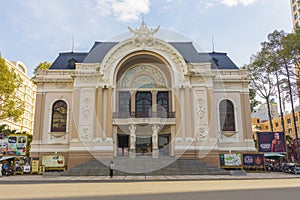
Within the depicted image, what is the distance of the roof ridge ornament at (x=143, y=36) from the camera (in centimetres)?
2827

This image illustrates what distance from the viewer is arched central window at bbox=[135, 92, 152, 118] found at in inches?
1132

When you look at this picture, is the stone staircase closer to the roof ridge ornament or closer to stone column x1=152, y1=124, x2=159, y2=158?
stone column x1=152, y1=124, x2=159, y2=158

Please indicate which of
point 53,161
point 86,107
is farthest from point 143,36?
point 53,161

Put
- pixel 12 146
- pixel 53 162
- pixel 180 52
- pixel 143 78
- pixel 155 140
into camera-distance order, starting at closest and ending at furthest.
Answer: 1. pixel 53 162
2. pixel 12 146
3. pixel 155 140
4. pixel 143 78
5. pixel 180 52

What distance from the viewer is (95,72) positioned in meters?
27.9

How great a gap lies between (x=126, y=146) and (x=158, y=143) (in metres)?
3.41

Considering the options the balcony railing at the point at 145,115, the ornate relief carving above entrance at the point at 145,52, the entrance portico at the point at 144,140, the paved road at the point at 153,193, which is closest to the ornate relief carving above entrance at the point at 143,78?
the ornate relief carving above entrance at the point at 145,52

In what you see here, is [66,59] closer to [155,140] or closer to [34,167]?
[34,167]

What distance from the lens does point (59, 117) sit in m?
29.2

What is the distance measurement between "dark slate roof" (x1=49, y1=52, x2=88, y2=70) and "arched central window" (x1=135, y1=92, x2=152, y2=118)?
29.2 ft

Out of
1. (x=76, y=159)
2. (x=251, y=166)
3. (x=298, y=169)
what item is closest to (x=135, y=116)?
(x=76, y=159)

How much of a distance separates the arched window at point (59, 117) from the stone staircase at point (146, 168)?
6707 mm

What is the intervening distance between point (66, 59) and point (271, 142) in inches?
997

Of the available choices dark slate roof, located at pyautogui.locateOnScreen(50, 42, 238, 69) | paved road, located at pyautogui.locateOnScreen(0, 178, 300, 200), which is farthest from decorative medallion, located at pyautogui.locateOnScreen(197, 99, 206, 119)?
paved road, located at pyautogui.locateOnScreen(0, 178, 300, 200)
